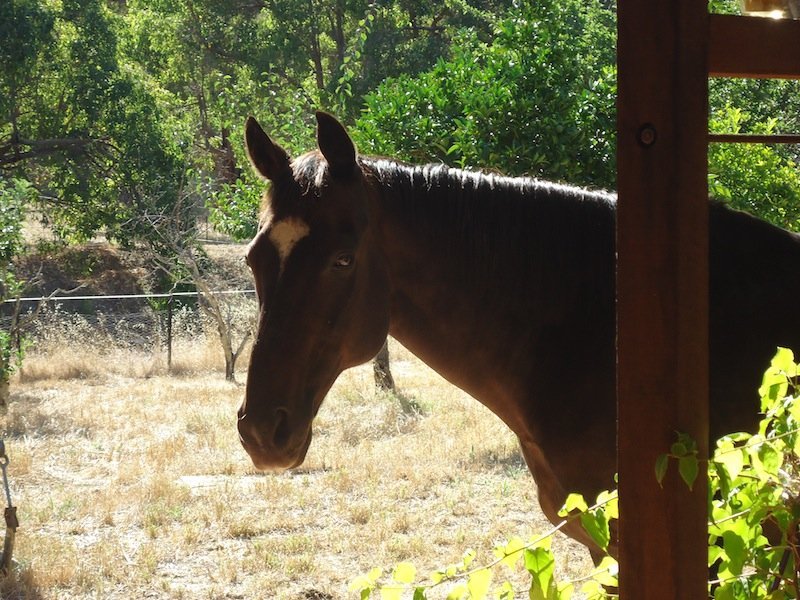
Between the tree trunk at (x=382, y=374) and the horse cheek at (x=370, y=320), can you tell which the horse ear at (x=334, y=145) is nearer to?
the horse cheek at (x=370, y=320)

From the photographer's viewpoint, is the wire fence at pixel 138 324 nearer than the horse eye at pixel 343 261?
No

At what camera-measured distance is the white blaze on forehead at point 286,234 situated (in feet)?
6.54

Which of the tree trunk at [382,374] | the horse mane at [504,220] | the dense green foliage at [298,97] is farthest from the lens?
the tree trunk at [382,374]

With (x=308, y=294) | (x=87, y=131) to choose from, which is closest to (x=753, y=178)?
(x=308, y=294)

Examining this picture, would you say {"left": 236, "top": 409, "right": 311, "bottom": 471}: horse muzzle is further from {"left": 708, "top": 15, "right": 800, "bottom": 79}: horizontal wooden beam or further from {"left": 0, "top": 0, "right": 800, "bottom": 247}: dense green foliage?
{"left": 0, "top": 0, "right": 800, "bottom": 247}: dense green foliage

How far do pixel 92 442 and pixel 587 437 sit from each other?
242 inches

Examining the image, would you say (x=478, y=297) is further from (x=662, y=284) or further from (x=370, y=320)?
(x=662, y=284)

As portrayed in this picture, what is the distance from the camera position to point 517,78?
5.80 meters

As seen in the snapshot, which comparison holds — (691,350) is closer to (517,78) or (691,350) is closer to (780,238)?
(780,238)

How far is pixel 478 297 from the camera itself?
214 centimetres

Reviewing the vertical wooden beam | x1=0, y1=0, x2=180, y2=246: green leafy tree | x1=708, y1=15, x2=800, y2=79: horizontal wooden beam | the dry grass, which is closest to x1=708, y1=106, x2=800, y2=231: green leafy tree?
the dry grass

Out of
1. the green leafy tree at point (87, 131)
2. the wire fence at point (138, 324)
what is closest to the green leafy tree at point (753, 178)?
the wire fence at point (138, 324)

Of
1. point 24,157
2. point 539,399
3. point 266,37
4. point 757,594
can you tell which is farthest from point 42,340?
point 757,594

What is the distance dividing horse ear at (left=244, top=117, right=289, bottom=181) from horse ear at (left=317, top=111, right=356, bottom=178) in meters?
0.12
